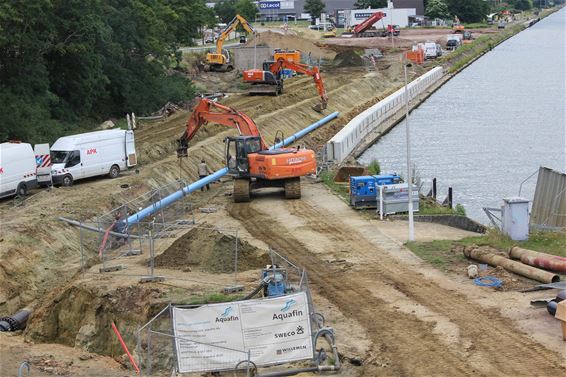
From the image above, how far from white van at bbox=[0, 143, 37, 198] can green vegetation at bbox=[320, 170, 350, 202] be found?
42.1 ft

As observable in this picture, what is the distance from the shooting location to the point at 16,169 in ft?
123

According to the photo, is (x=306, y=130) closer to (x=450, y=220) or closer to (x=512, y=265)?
(x=450, y=220)

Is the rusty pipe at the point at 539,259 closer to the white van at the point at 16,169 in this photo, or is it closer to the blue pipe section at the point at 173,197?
the blue pipe section at the point at 173,197

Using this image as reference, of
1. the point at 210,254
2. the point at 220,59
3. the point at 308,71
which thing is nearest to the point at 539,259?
the point at 210,254

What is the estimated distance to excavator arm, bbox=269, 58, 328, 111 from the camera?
64375 millimetres

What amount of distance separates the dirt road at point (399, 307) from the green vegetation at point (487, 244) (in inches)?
23.5

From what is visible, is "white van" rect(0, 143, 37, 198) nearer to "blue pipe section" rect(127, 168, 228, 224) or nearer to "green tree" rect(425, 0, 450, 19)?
"blue pipe section" rect(127, 168, 228, 224)

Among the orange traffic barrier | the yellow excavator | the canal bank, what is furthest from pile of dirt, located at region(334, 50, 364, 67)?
the yellow excavator

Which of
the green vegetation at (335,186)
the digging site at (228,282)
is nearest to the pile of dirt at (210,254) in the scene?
the digging site at (228,282)

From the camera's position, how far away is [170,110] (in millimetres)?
65688

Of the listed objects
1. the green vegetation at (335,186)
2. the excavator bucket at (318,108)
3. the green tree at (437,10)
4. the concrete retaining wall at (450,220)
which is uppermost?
the green tree at (437,10)

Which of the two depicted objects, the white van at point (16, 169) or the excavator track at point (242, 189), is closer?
the white van at point (16, 169)

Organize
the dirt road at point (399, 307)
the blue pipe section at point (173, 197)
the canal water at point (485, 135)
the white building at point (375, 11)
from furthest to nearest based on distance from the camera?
1. the white building at point (375, 11)
2. the canal water at point (485, 135)
3. the blue pipe section at point (173, 197)
4. the dirt road at point (399, 307)

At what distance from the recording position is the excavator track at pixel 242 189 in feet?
129
